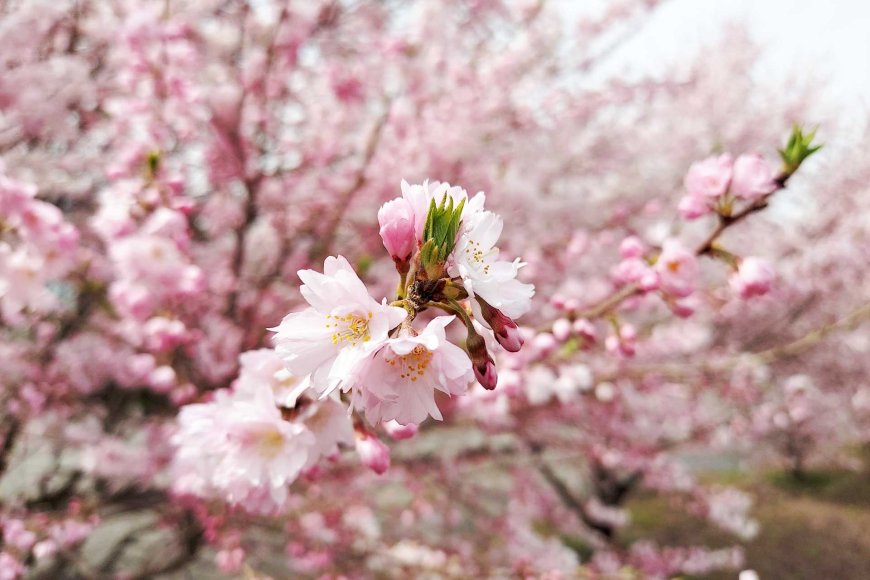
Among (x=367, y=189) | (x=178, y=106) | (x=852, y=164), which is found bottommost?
(x=178, y=106)

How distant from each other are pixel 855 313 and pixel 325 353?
163 cm

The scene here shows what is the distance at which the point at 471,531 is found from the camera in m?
5.63

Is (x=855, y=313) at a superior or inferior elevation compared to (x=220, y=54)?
inferior

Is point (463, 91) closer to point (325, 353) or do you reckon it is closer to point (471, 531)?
point (325, 353)

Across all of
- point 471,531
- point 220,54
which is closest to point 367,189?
point 220,54

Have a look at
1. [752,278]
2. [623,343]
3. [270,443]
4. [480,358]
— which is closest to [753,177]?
[752,278]

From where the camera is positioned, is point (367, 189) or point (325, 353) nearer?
point (325, 353)

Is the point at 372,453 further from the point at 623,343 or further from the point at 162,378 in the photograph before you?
the point at 162,378

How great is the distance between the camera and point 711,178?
3.97 ft

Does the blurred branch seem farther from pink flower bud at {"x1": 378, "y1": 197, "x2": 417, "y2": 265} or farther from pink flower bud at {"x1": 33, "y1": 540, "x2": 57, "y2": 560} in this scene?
pink flower bud at {"x1": 378, "y1": 197, "x2": 417, "y2": 265}

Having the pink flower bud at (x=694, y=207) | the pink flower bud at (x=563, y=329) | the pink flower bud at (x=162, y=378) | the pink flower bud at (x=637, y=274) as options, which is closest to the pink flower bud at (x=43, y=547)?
the pink flower bud at (x=162, y=378)

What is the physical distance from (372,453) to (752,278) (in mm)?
986

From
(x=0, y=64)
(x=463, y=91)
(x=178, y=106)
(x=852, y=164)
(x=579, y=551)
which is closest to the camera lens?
(x=0, y=64)

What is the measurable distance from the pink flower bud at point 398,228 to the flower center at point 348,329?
4.1 inches
